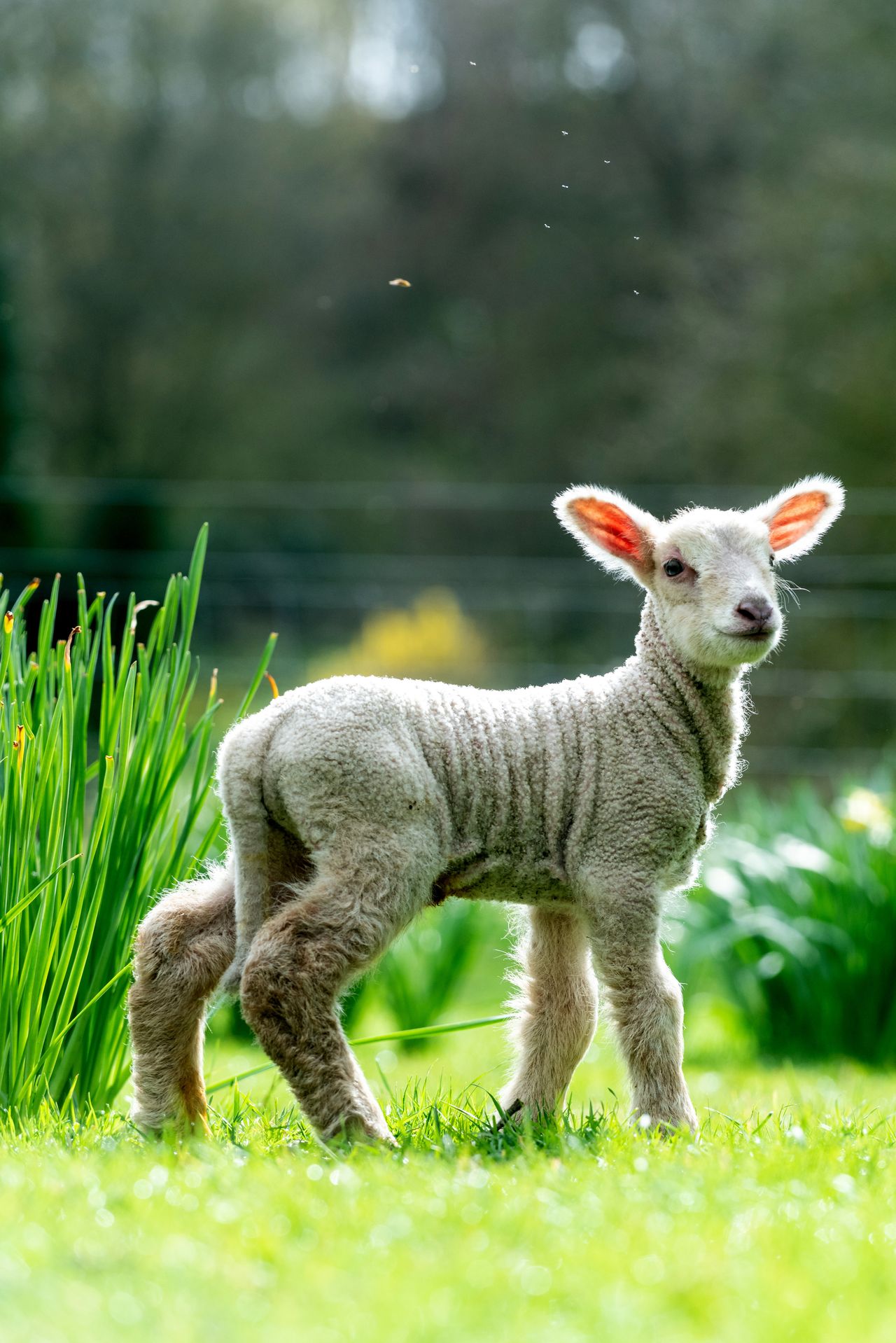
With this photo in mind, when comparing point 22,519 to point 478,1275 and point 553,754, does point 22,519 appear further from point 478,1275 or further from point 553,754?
point 478,1275

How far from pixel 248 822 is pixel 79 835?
593 mm

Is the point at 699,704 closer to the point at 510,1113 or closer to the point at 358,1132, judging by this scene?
the point at 510,1113

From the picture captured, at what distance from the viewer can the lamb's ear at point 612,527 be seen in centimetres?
305

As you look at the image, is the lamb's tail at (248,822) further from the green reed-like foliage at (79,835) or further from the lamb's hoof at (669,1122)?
the lamb's hoof at (669,1122)

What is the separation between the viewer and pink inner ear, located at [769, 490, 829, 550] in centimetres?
320

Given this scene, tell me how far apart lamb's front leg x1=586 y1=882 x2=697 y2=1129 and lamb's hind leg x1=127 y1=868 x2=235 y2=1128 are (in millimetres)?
745

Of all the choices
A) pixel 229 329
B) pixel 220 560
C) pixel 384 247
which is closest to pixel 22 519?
pixel 220 560

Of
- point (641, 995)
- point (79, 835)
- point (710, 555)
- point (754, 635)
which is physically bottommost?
point (641, 995)

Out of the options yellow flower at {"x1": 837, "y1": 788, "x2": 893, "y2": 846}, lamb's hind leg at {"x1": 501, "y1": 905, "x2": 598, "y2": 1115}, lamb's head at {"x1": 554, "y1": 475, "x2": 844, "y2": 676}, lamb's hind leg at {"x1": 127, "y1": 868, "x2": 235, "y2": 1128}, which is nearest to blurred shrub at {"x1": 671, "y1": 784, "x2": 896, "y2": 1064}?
yellow flower at {"x1": 837, "y1": 788, "x2": 893, "y2": 846}

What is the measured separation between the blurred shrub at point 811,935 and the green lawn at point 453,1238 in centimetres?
243

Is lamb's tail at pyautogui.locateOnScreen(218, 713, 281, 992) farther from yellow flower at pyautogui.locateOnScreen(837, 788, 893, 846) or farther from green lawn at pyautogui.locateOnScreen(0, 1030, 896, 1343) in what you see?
yellow flower at pyautogui.locateOnScreen(837, 788, 893, 846)

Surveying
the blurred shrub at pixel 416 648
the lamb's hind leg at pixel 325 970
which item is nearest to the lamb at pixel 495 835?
the lamb's hind leg at pixel 325 970

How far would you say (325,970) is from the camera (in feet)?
8.43

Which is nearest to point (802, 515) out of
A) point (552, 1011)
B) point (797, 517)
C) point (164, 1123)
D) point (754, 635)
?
point (797, 517)
